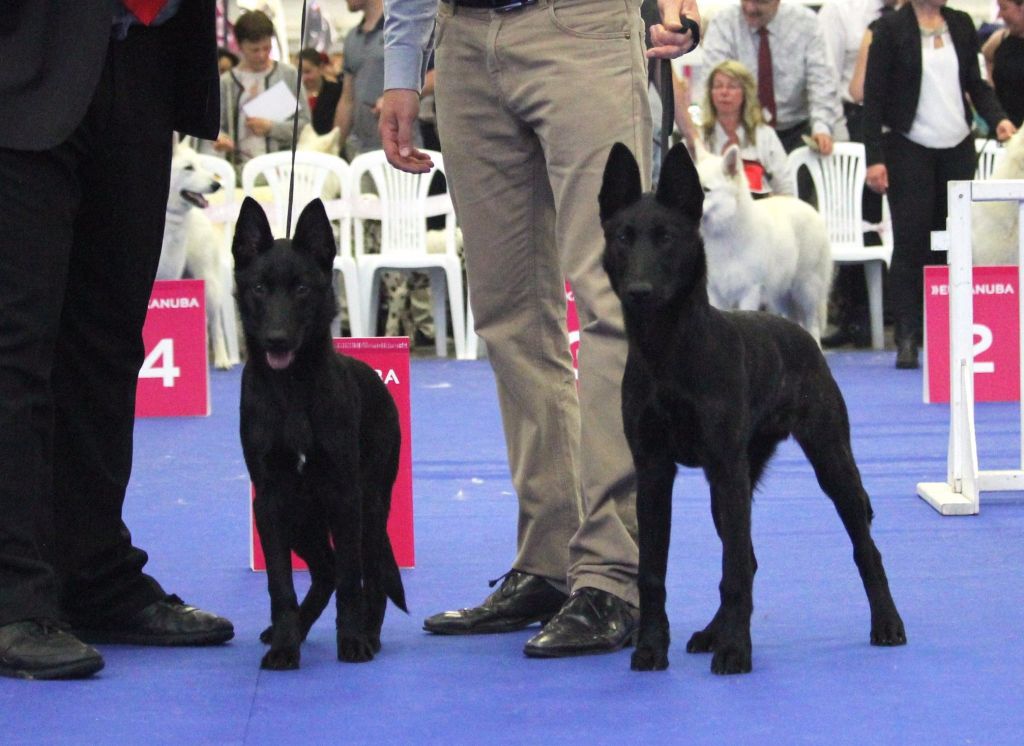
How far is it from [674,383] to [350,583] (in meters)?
0.66

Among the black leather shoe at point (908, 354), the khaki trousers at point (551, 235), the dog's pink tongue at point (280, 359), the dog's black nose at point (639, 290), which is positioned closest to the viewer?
the dog's black nose at point (639, 290)

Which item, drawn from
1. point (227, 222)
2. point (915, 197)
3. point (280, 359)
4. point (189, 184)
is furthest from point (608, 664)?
point (227, 222)

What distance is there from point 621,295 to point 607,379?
11.4 inches

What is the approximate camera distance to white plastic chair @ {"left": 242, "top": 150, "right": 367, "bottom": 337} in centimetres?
828

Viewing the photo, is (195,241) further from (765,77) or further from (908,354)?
(908,354)

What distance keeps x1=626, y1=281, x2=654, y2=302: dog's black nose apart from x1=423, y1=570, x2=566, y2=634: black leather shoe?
745 mm

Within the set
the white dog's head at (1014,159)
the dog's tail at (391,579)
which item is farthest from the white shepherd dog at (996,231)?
the dog's tail at (391,579)

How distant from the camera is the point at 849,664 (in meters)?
2.45

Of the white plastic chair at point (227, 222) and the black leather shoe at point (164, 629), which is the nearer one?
the black leather shoe at point (164, 629)

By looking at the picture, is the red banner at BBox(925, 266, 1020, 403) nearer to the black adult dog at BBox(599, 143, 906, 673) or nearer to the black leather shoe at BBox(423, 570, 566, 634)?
the black leather shoe at BBox(423, 570, 566, 634)

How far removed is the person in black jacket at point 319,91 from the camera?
9117mm

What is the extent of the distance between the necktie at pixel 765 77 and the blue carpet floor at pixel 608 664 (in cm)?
426

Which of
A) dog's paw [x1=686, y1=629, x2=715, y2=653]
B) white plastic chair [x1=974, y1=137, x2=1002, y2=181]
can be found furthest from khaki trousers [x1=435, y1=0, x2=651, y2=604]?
white plastic chair [x1=974, y1=137, x2=1002, y2=181]

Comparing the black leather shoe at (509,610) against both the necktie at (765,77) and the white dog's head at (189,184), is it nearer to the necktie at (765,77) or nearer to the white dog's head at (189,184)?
the white dog's head at (189,184)
